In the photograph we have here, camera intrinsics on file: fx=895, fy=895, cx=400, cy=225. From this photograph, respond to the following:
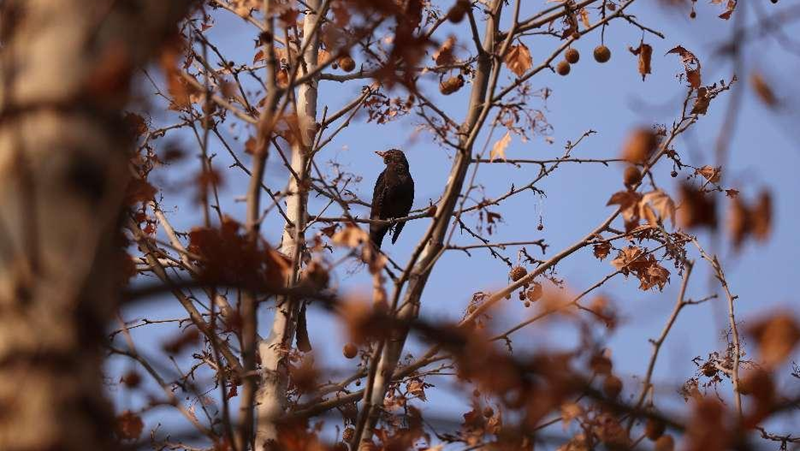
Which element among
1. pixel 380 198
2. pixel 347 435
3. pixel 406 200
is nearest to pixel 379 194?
pixel 380 198

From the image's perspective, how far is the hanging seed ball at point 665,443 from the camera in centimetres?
229

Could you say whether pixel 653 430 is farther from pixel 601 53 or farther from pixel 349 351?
pixel 601 53

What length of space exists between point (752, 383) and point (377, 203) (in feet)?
21.2

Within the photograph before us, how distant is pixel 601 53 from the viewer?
434 cm

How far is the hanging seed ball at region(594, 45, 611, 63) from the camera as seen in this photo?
14.2 feet

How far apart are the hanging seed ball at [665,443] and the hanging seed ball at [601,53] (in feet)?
8.06

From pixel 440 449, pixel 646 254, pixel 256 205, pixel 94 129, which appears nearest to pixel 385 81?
pixel 256 205

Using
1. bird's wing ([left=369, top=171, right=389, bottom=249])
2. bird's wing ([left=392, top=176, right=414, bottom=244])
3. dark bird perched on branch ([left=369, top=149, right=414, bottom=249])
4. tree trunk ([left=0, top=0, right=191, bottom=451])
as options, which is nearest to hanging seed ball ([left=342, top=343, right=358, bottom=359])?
tree trunk ([left=0, top=0, right=191, bottom=451])

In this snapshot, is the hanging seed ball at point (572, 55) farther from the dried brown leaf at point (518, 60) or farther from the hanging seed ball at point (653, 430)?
the hanging seed ball at point (653, 430)

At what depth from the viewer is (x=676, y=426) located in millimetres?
1880

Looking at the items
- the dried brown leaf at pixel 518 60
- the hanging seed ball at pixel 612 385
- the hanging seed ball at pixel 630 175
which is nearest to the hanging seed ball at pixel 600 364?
the hanging seed ball at pixel 612 385

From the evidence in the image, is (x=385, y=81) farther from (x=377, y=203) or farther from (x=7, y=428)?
(x=377, y=203)

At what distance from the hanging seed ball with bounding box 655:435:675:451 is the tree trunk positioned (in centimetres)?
140

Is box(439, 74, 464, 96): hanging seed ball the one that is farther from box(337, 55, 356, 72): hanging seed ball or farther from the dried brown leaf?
box(337, 55, 356, 72): hanging seed ball
